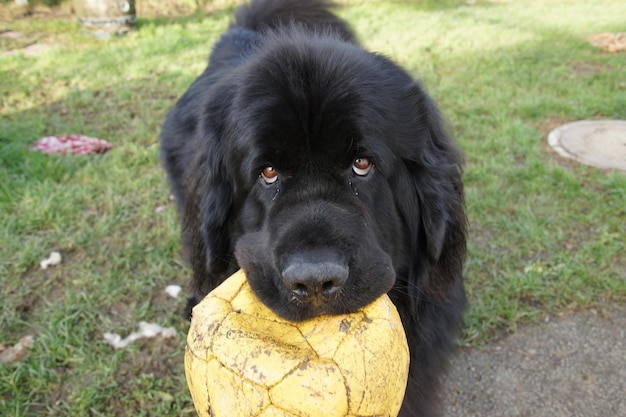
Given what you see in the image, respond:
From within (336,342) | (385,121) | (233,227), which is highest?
(385,121)

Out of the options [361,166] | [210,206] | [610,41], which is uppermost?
[361,166]

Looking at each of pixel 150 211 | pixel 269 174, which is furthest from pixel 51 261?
pixel 269 174

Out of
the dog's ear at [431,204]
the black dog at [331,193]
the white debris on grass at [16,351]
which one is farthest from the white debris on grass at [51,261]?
the dog's ear at [431,204]

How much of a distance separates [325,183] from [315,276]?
1.47 ft

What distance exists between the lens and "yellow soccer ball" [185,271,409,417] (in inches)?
54.2

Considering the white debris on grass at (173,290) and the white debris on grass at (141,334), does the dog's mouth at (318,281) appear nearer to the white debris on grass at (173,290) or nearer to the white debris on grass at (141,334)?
the white debris on grass at (141,334)

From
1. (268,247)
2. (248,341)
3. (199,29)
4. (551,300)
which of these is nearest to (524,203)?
(551,300)

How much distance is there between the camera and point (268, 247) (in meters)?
1.78

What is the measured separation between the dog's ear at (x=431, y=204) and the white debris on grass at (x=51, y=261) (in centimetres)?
228

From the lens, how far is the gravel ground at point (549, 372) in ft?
7.99

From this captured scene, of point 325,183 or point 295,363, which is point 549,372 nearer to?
point 325,183

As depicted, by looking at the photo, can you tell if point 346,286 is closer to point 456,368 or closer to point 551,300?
point 456,368

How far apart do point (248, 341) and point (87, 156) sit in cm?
355

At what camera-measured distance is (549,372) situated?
8.55 ft
